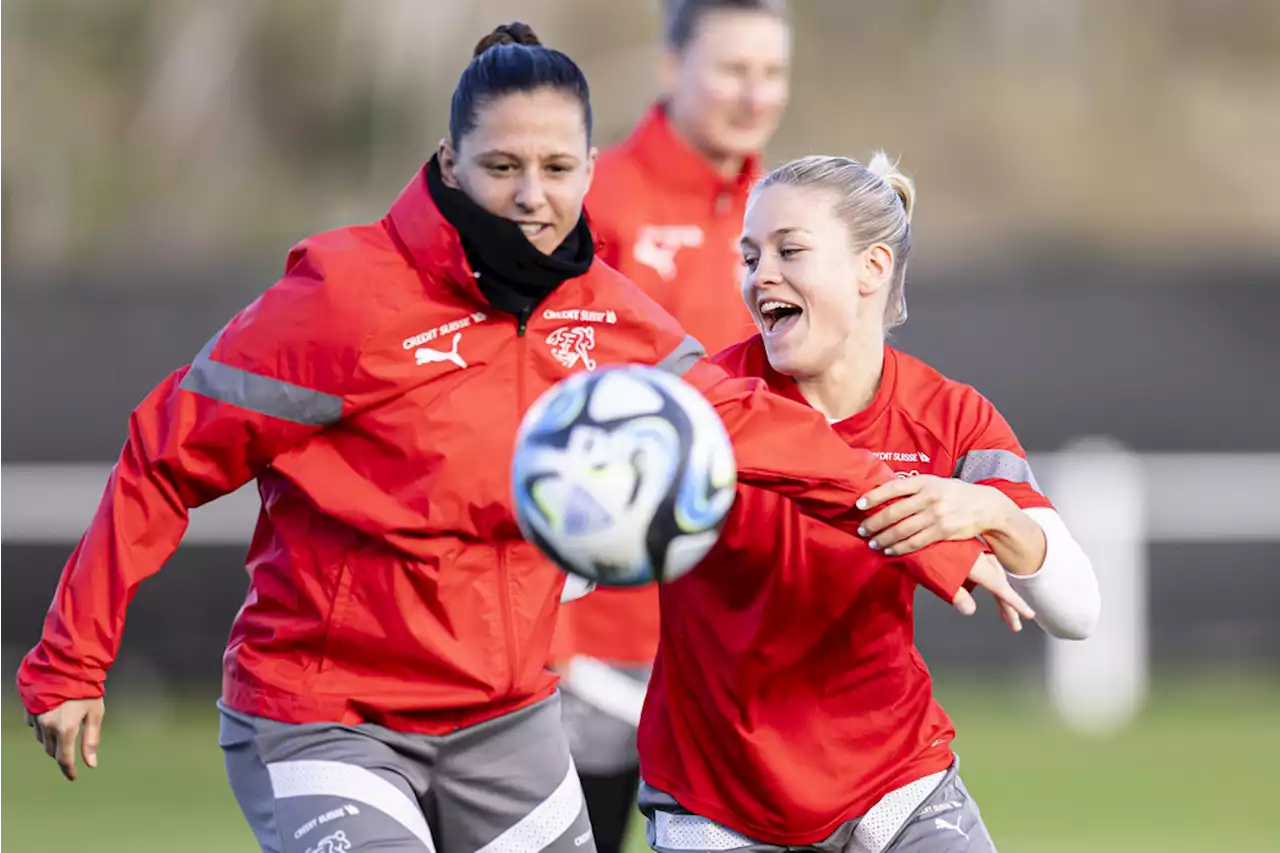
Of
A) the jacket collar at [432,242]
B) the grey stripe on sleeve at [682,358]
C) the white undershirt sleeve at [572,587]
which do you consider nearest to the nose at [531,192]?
the jacket collar at [432,242]

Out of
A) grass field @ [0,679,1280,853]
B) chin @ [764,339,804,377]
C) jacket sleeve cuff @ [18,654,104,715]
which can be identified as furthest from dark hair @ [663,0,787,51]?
grass field @ [0,679,1280,853]

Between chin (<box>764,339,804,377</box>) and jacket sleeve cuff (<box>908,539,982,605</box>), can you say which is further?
chin (<box>764,339,804,377</box>)

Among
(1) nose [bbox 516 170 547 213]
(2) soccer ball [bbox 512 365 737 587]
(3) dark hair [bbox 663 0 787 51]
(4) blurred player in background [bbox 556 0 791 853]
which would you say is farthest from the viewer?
(3) dark hair [bbox 663 0 787 51]

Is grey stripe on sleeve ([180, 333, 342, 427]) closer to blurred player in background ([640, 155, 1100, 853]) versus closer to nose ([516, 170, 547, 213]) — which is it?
nose ([516, 170, 547, 213])

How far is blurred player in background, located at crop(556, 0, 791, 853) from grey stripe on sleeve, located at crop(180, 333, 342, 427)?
6.17 feet

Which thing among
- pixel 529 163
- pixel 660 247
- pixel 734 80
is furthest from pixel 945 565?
pixel 734 80

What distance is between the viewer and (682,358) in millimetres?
4035

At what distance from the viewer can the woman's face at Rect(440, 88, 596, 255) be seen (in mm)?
3994

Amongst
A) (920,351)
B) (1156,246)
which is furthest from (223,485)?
(1156,246)

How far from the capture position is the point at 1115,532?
1041 centimetres

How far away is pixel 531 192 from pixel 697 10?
6.96 feet

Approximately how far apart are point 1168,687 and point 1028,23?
1418cm

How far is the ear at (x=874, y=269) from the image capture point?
4.07 metres

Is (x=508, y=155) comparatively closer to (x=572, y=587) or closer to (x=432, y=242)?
(x=432, y=242)
